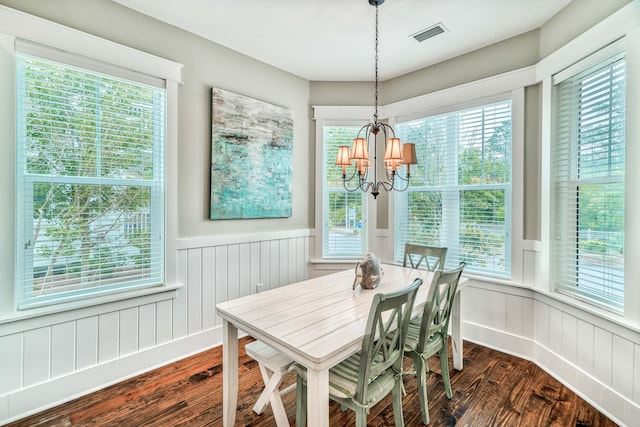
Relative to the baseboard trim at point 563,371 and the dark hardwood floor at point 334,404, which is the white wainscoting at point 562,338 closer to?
the baseboard trim at point 563,371

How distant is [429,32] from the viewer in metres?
2.62

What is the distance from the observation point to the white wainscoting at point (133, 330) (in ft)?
6.30

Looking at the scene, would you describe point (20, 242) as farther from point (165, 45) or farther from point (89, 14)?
point (165, 45)

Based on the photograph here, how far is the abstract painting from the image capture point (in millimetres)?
2826

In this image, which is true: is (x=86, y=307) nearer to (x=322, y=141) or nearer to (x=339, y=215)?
(x=339, y=215)

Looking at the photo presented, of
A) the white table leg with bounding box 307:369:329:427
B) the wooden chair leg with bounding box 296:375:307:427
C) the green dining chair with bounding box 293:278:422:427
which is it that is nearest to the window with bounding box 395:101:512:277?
the green dining chair with bounding box 293:278:422:427

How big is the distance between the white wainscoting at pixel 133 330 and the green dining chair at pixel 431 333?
1752mm

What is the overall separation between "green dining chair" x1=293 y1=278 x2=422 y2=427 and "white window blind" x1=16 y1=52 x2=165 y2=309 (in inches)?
66.1

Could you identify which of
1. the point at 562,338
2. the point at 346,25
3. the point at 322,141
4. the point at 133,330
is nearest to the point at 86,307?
the point at 133,330

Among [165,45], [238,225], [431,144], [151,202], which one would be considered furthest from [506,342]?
[165,45]

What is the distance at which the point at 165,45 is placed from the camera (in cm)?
252

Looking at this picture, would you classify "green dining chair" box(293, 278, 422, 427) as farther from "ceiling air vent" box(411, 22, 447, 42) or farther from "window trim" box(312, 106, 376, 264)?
"ceiling air vent" box(411, 22, 447, 42)

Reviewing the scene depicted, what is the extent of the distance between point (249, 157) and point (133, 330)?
1800 mm

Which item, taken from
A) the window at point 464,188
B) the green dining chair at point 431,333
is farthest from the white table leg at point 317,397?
the window at point 464,188
